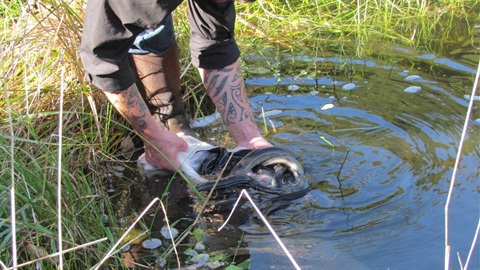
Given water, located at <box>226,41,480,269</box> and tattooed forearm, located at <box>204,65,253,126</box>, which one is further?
tattooed forearm, located at <box>204,65,253,126</box>

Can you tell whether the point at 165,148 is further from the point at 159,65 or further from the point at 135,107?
the point at 159,65

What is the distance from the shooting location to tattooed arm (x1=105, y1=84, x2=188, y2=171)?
3.04 meters

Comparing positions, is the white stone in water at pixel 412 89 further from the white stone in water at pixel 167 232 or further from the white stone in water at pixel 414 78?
the white stone in water at pixel 167 232

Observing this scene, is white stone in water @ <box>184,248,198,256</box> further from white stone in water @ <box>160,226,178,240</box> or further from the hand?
the hand

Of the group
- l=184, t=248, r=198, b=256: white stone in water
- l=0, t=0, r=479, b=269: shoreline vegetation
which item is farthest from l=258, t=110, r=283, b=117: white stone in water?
l=184, t=248, r=198, b=256: white stone in water

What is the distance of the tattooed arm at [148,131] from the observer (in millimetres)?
3045

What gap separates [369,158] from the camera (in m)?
3.28

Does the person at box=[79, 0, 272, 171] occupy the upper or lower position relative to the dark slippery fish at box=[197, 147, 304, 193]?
upper

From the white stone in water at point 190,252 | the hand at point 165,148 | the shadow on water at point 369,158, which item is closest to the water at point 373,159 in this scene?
the shadow on water at point 369,158

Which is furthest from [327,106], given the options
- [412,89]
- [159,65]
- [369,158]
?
[159,65]

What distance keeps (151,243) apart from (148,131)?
26.0 inches

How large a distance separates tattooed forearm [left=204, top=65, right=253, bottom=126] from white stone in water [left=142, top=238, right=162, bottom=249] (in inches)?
35.2

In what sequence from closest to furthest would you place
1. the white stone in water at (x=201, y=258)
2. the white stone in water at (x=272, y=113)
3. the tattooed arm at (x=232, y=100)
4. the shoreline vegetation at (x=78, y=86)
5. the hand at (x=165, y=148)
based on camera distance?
the shoreline vegetation at (x=78, y=86)
the white stone in water at (x=201, y=258)
the hand at (x=165, y=148)
the tattooed arm at (x=232, y=100)
the white stone in water at (x=272, y=113)

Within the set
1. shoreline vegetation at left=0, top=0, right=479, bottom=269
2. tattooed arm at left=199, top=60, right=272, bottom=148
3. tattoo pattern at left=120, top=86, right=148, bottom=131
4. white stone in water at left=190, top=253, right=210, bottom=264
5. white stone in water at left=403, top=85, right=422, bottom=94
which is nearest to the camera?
shoreline vegetation at left=0, top=0, right=479, bottom=269
